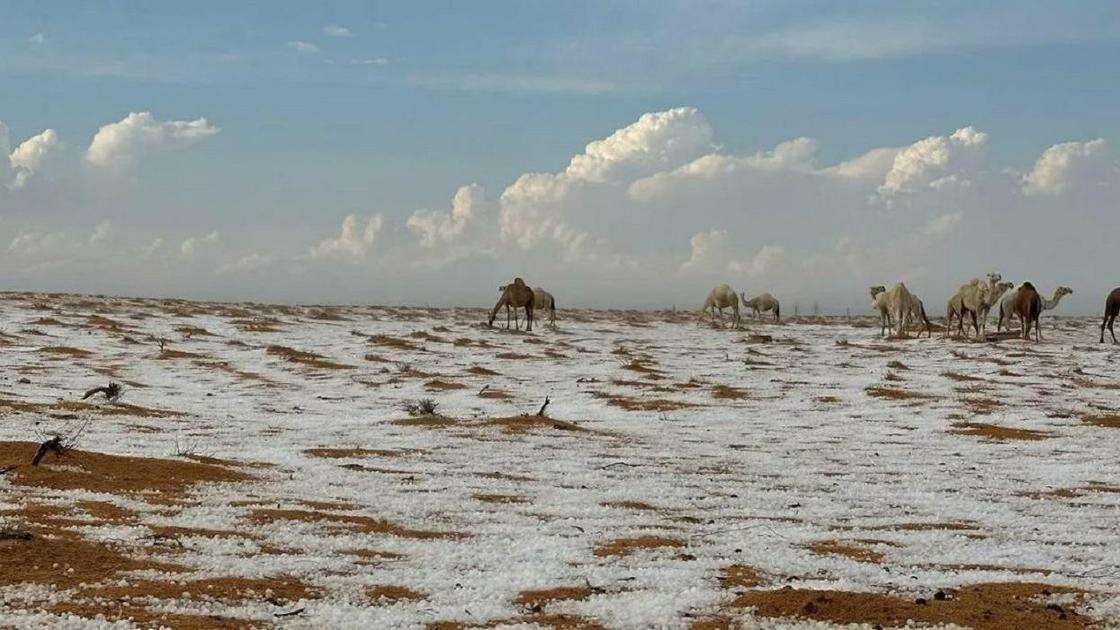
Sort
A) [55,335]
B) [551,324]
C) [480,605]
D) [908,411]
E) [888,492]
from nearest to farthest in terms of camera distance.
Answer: [480,605]
[888,492]
[908,411]
[55,335]
[551,324]

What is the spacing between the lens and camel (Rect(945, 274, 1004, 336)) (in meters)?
35.9

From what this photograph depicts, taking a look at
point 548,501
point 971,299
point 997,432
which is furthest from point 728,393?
point 971,299

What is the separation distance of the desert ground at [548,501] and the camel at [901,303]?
17.1 metres

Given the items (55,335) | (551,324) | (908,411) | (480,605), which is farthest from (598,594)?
(551,324)

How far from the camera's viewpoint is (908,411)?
56.0 feet

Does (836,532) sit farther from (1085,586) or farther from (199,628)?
(199,628)

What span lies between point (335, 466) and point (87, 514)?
340 cm

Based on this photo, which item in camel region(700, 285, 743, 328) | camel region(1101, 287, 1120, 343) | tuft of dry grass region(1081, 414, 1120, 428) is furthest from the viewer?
camel region(700, 285, 743, 328)

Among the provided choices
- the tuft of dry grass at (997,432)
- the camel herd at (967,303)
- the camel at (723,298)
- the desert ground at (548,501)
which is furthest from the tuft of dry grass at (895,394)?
the camel at (723,298)

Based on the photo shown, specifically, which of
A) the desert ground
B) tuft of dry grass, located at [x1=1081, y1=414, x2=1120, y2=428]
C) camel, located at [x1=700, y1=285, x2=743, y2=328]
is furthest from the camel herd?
tuft of dry grass, located at [x1=1081, y1=414, x2=1120, y2=428]

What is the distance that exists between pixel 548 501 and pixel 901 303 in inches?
1296

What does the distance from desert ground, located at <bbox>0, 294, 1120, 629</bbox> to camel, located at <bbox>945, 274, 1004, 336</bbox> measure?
582 inches

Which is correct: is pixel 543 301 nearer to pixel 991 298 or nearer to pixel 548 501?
pixel 991 298

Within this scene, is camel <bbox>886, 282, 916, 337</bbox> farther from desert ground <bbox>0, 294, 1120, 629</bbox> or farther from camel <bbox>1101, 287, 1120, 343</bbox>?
desert ground <bbox>0, 294, 1120, 629</bbox>
